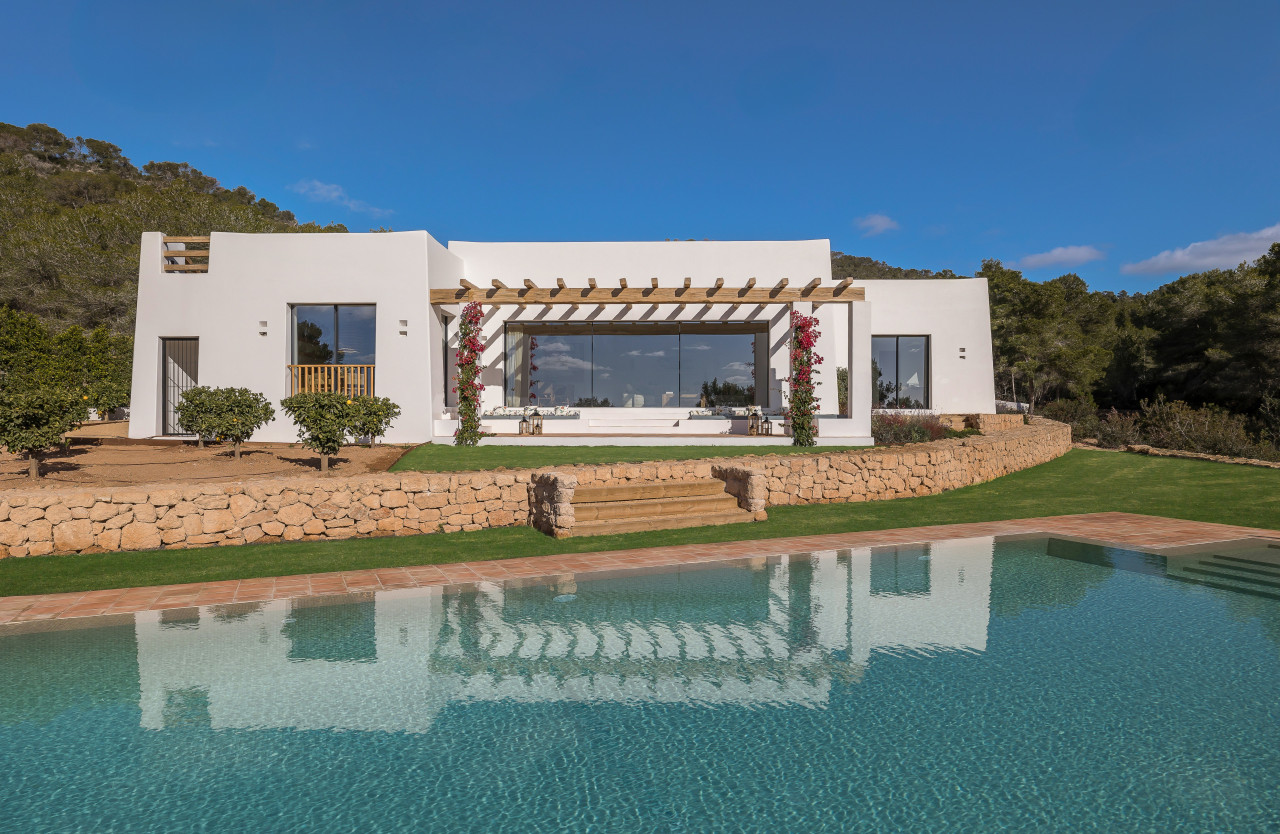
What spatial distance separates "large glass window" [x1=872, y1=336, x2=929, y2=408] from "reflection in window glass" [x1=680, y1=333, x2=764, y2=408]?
592cm

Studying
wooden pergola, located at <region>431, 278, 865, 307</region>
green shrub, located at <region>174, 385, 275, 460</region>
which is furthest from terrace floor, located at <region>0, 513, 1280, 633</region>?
wooden pergola, located at <region>431, 278, 865, 307</region>

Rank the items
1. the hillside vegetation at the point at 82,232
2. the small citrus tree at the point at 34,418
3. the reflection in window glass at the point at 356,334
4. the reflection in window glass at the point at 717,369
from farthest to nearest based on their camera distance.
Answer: the hillside vegetation at the point at 82,232 → the reflection in window glass at the point at 717,369 → the reflection in window glass at the point at 356,334 → the small citrus tree at the point at 34,418

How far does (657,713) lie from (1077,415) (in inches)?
1112

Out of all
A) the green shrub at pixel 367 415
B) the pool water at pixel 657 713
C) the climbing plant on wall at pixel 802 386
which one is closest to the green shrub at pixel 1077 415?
the climbing plant on wall at pixel 802 386

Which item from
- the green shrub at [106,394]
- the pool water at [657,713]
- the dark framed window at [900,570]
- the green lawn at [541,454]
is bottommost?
the pool water at [657,713]

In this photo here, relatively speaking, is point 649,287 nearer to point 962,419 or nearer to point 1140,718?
point 962,419

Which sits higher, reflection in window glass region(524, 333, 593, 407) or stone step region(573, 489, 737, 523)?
reflection in window glass region(524, 333, 593, 407)

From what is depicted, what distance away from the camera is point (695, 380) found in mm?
20047

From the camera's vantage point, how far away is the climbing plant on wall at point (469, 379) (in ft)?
51.4

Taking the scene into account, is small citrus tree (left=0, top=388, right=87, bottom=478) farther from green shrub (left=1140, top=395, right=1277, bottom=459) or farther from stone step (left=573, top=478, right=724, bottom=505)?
green shrub (left=1140, top=395, right=1277, bottom=459)

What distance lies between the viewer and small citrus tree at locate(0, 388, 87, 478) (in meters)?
Result: 9.63

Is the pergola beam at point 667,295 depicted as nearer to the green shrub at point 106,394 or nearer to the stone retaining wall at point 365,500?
the stone retaining wall at point 365,500

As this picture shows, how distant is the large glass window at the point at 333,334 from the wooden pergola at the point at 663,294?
2089mm

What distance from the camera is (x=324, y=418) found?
10953 millimetres
